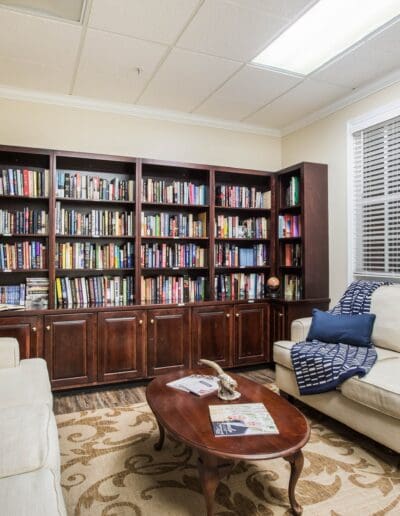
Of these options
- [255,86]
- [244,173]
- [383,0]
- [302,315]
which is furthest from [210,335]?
[383,0]

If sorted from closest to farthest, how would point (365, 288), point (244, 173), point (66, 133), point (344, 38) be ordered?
point (344, 38), point (365, 288), point (66, 133), point (244, 173)

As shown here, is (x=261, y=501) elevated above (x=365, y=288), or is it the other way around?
(x=365, y=288)

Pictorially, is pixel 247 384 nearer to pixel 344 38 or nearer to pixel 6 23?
pixel 344 38

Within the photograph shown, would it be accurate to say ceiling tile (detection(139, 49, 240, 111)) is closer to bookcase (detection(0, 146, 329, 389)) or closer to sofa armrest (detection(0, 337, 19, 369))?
bookcase (detection(0, 146, 329, 389))

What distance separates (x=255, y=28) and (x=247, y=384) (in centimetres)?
229

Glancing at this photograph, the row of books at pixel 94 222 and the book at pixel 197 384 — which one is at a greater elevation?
the row of books at pixel 94 222

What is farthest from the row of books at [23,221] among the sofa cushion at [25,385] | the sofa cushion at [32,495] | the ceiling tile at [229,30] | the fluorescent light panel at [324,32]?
the sofa cushion at [32,495]

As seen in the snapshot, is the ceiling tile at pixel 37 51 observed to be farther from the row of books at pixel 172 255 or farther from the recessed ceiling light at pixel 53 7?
the row of books at pixel 172 255

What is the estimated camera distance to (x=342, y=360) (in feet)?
7.85

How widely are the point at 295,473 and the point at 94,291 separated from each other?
239cm

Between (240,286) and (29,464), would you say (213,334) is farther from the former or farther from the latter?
(29,464)

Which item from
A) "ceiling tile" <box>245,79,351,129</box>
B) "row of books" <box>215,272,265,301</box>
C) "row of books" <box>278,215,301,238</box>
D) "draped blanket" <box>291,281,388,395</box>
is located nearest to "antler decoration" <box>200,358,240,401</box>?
"draped blanket" <box>291,281,388,395</box>

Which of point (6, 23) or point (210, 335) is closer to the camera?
point (6, 23)

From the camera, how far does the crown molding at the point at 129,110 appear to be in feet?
11.2
